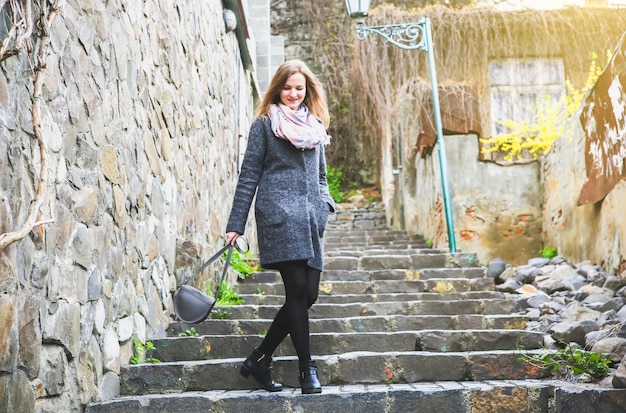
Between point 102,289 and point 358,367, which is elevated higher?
point 102,289

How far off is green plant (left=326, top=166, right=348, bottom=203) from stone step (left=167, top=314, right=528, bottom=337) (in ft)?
32.2

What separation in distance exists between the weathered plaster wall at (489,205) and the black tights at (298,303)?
4.43 metres

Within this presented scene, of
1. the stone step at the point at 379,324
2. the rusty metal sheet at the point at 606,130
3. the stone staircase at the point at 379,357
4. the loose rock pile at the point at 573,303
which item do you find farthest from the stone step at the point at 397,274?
the stone step at the point at 379,324

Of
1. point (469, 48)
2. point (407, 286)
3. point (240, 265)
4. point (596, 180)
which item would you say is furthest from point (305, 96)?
point (469, 48)

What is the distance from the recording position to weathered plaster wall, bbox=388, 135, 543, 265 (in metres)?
7.12

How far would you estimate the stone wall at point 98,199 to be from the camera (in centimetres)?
223

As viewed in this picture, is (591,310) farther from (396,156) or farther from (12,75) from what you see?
(396,156)

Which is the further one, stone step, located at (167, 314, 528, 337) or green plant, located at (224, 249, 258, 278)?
green plant, located at (224, 249, 258, 278)

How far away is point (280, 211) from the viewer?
2889mm

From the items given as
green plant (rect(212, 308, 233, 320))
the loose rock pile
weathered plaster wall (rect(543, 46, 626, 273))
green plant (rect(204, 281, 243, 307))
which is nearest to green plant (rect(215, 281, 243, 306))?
green plant (rect(204, 281, 243, 307))

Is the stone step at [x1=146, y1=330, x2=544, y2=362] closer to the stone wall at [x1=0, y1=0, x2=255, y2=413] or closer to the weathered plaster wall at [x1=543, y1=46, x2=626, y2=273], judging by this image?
the stone wall at [x1=0, y1=0, x2=255, y2=413]

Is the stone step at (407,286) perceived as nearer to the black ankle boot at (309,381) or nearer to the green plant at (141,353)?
the green plant at (141,353)

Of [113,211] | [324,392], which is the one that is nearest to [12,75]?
[113,211]

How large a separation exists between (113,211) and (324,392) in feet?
4.17
